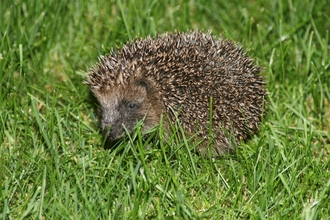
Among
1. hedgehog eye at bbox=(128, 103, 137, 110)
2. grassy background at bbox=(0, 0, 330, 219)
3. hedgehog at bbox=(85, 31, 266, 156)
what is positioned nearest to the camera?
grassy background at bbox=(0, 0, 330, 219)

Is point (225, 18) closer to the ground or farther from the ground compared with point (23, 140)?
farther from the ground

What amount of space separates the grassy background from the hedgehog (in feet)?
0.78

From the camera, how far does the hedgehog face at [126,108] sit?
564cm

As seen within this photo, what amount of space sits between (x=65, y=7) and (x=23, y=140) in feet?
8.18

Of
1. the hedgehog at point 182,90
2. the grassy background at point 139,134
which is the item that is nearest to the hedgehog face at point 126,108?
the hedgehog at point 182,90

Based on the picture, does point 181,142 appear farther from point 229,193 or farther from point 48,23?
point 48,23

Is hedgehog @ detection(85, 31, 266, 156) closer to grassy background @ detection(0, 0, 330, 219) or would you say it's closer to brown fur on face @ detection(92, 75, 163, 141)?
brown fur on face @ detection(92, 75, 163, 141)

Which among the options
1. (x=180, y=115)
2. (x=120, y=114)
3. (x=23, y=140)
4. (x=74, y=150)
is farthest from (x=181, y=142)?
(x=23, y=140)

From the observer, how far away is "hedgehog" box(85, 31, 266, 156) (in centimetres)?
558

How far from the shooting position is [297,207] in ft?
16.4

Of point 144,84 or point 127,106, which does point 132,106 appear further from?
point 144,84

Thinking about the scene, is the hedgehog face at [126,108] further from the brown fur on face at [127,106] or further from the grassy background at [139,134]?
the grassy background at [139,134]

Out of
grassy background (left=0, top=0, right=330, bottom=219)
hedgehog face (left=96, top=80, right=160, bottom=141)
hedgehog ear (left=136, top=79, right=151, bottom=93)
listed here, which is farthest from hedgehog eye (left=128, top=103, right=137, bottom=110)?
grassy background (left=0, top=0, right=330, bottom=219)

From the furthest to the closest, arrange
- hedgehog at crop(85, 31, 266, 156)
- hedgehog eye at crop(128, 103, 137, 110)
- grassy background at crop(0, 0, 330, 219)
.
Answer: hedgehog eye at crop(128, 103, 137, 110)
hedgehog at crop(85, 31, 266, 156)
grassy background at crop(0, 0, 330, 219)
